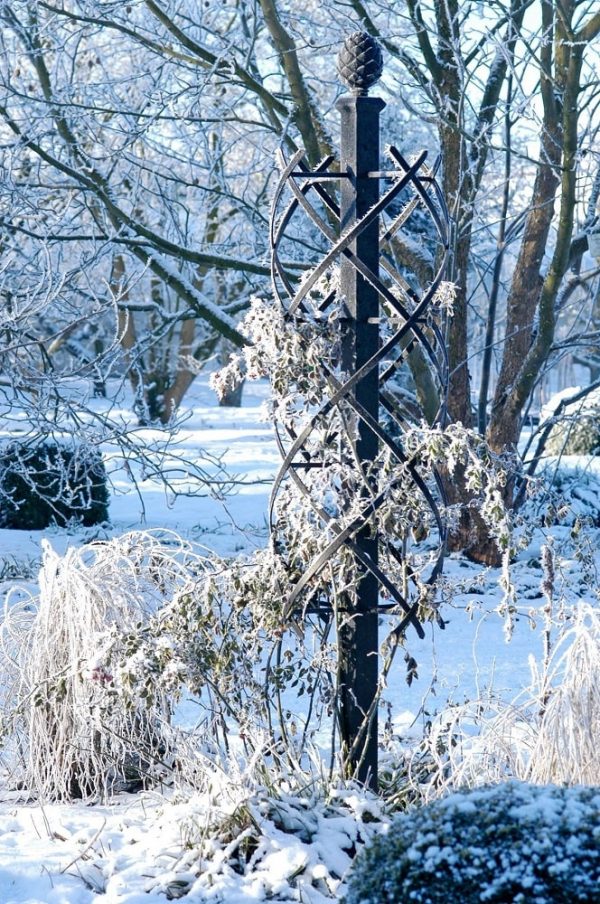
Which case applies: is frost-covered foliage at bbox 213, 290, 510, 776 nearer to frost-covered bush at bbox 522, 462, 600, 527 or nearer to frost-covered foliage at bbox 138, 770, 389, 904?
frost-covered foliage at bbox 138, 770, 389, 904

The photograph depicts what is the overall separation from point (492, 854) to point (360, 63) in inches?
90.1

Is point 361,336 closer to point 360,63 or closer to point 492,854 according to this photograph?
point 360,63

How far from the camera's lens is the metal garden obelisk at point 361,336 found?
3064 millimetres

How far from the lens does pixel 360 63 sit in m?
3.14

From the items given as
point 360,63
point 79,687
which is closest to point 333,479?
point 79,687

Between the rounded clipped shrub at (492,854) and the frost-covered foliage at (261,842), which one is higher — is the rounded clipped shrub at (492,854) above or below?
above

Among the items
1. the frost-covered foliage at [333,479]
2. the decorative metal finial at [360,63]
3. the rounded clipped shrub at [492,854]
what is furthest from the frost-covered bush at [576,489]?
the rounded clipped shrub at [492,854]

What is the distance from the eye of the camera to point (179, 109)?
8172mm

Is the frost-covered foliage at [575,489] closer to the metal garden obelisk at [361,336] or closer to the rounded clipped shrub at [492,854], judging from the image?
the metal garden obelisk at [361,336]

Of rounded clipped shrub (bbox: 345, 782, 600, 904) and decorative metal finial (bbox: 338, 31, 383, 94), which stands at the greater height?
decorative metal finial (bbox: 338, 31, 383, 94)

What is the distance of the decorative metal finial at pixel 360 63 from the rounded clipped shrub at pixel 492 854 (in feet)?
6.91

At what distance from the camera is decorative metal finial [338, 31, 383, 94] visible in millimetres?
3129

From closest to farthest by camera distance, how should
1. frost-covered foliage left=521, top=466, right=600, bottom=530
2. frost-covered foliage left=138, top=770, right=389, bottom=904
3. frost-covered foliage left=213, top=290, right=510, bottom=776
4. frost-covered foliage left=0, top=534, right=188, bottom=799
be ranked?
frost-covered foliage left=138, top=770, right=389, bottom=904 → frost-covered foliage left=213, top=290, right=510, bottom=776 → frost-covered foliage left=0, top=534, right=188, bottom=799 → frost-covered foliage left=521, top=466, right=600, bottom=530

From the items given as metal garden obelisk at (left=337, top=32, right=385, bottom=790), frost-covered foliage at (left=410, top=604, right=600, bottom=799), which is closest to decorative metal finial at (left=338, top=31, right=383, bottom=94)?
metal garden obelisk at (left=337, top=32, right=385, bottom=790)
